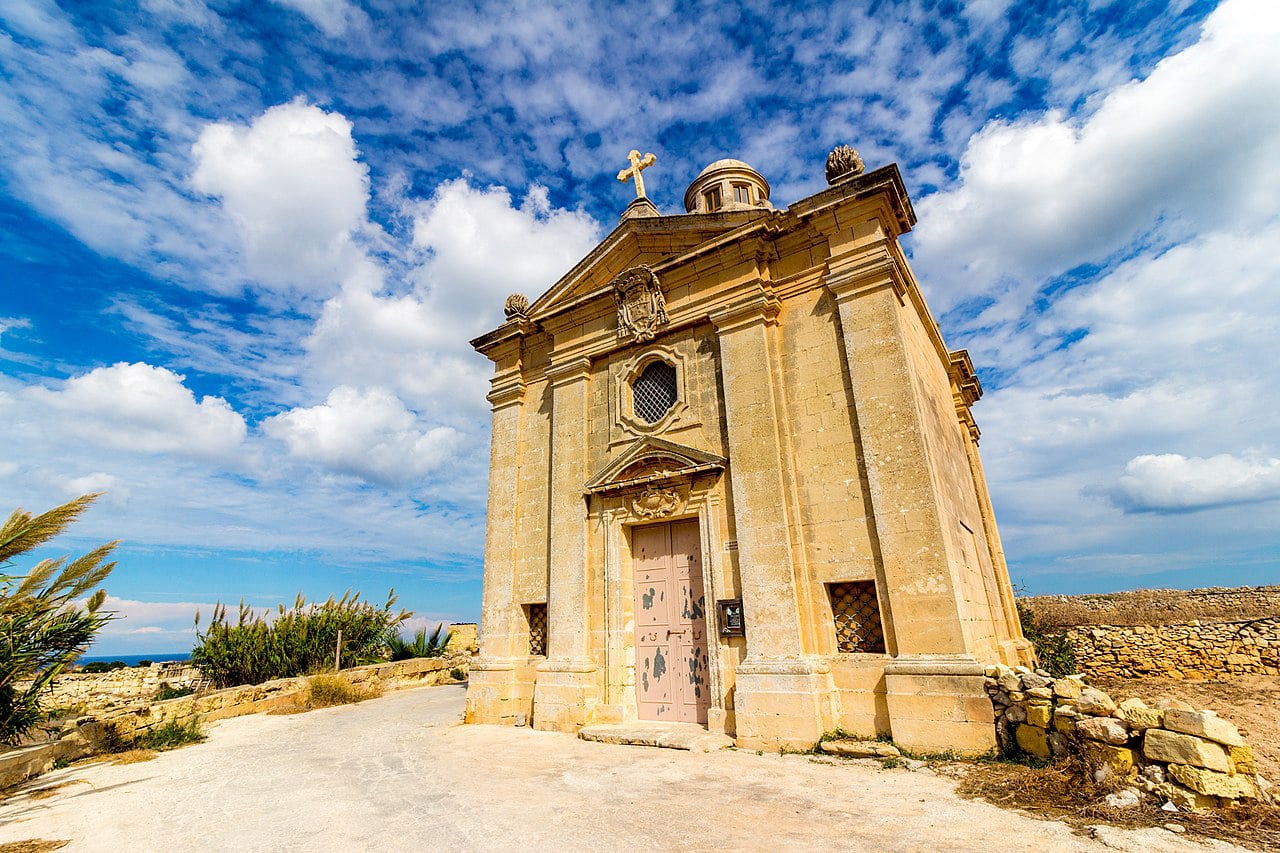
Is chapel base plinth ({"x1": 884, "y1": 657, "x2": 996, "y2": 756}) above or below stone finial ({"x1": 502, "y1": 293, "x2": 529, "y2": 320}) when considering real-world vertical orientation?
below

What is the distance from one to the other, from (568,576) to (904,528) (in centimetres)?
545

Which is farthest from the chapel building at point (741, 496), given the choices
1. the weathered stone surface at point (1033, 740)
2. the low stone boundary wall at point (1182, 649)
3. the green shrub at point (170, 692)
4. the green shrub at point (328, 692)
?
the green shrub at point (170, 692)

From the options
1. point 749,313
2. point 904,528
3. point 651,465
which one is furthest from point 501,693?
point 749,313

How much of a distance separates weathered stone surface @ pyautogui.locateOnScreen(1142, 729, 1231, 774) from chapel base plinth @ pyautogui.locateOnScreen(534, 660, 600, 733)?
6735mm

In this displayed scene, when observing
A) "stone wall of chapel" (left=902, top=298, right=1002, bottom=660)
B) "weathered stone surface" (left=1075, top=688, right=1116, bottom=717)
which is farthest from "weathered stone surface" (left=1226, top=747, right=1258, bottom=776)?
"stone wall of chapel" (left=902, top=298, right=1002, bottom=660)

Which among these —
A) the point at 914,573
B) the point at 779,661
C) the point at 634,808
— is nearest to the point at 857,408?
the point at 914,573

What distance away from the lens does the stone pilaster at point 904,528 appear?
649 cm

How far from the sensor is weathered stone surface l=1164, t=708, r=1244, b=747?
4484 millimetres

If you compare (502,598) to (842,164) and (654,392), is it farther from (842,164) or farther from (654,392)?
(842,164)

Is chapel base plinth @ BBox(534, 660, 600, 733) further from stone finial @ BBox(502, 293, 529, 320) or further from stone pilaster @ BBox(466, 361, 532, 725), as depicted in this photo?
stone finial @ BBox(502, 293, 529, 320)

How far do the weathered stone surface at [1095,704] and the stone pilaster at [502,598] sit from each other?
789 cm

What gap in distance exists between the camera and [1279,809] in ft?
13.6

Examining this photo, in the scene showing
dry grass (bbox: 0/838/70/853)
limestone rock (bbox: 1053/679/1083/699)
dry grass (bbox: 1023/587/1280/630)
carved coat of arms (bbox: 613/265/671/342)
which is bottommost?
dry grass (bbox: 0/838/70/853)

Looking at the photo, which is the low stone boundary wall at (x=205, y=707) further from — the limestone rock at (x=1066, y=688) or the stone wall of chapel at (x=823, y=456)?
the limestone rock at (x=1066, y=688)
